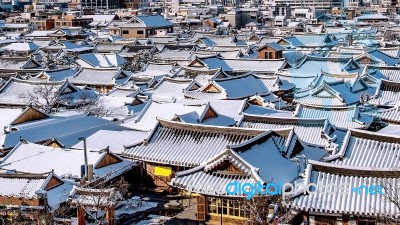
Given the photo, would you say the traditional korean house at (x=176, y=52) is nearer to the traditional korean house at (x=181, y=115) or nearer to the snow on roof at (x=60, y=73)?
the snow on roof at (x=60, y=73)

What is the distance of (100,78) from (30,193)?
88.2 ft

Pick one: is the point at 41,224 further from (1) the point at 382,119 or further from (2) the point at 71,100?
(2) the point at 71,100

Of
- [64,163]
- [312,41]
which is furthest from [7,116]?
[312,41]

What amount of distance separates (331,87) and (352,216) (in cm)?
1923

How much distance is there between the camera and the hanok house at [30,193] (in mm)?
19156

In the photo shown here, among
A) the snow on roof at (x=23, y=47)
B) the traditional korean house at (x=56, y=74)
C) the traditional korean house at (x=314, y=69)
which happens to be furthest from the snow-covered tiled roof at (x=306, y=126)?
the snow on roof at (x=23, y=47)

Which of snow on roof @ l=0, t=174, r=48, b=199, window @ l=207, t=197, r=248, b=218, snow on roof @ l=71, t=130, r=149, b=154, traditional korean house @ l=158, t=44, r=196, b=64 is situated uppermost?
traditional korean house @ l=158, t=44, r=196, b=64

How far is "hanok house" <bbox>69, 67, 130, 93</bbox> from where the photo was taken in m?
45.1

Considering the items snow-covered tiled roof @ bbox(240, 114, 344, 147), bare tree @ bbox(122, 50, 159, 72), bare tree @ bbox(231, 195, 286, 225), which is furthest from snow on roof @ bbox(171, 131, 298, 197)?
bare tree @ bbox(122, 50, 159, 72)

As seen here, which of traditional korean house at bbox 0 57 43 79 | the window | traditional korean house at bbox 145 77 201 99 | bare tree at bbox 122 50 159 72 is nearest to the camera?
the window

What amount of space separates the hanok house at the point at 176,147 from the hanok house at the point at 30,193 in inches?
138

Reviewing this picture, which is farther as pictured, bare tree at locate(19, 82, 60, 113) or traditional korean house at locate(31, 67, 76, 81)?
traditional korean house at locate(31, 67, 76, 81)

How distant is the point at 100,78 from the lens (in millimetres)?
45812

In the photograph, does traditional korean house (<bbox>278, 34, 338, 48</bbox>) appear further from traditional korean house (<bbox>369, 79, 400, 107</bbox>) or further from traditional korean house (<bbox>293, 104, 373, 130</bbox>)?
traditional korean house (<bbox>293, 104, 373, 130</bbox>)
